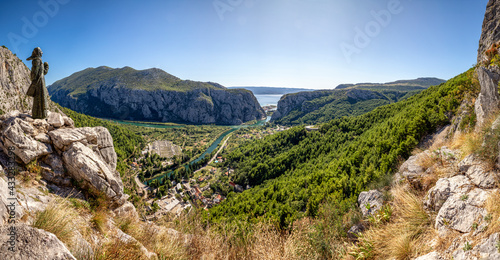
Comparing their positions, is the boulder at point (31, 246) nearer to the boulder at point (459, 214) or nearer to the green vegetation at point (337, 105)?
the boulder at point (459, 214)

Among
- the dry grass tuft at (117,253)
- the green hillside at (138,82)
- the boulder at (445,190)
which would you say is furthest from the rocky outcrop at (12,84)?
the green hillside at (138,82)

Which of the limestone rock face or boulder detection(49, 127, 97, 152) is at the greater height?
the limestone rock face

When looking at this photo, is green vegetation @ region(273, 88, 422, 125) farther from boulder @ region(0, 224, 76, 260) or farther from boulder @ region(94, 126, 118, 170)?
boulder @ region(0, 224, 76, 260)

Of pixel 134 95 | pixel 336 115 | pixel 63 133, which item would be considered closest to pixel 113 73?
pixel 134 95

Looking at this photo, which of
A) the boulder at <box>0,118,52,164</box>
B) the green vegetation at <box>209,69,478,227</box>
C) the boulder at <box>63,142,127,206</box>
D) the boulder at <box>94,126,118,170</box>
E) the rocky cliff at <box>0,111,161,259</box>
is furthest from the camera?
the green vegetation at <box>209,69,478,227</box>

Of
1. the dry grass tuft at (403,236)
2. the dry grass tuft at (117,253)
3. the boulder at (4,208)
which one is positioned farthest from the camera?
the dry grass tuft at (403,236)

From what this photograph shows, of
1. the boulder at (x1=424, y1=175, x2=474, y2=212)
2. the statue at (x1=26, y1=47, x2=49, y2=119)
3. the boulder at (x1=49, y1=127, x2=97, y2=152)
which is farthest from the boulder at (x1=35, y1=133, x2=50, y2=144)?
the boulder at (x1=424, y1=175, x2=474, y2=212)

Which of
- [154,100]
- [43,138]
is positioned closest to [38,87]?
[43,138]
